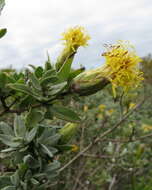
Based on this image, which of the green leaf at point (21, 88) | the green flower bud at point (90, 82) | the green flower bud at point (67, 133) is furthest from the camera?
the green flower bud at point (67, 133)

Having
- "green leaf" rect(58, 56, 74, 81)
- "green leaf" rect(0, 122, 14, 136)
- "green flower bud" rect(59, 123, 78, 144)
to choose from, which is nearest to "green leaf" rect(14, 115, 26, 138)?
"green leaf" rect(0, 122, 14, 136)

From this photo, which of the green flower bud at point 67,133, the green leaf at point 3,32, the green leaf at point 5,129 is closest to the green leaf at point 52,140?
the green flower bud at point 67,133

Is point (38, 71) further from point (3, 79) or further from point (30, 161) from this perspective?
point (30, 161)

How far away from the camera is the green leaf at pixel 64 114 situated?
3.25 feet

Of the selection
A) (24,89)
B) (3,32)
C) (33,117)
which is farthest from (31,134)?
(3,32)

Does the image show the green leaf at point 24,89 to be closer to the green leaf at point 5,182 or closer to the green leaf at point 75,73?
the green leaf at point 75,73

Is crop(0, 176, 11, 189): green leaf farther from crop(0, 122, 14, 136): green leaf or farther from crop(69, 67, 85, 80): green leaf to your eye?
crop(69, 67, 85, 80): green leaf

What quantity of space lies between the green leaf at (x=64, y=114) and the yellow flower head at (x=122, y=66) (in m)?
0.18

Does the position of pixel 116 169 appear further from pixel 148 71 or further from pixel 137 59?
pixel 148 71

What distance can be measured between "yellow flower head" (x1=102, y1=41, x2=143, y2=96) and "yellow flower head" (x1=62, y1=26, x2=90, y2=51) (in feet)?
0.67

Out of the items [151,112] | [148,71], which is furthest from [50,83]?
[148,71]

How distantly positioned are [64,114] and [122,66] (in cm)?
31

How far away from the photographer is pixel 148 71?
11.4 m

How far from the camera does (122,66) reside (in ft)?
3.67
